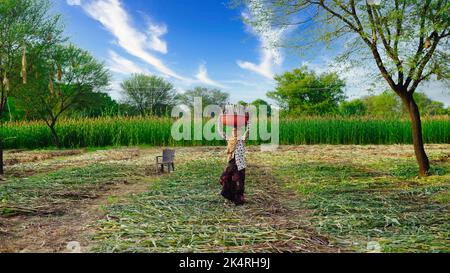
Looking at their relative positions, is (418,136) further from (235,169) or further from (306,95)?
(306,95)

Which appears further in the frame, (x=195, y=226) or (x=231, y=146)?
(x=231, y=146)

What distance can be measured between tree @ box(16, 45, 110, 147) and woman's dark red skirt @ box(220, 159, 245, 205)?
14.7 metres

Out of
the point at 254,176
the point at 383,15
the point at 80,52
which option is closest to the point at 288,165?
the point at 254,176

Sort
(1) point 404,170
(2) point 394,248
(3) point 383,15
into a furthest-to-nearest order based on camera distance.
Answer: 1. (1) point 404,170
2. (3) point 383,15
3. (2) point 394,248

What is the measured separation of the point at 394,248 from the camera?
152 inches

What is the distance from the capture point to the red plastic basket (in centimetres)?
569

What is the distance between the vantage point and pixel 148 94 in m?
34.4

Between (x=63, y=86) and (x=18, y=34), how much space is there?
10699 millimetres

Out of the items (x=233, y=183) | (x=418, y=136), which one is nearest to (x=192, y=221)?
(x=233, y=183)

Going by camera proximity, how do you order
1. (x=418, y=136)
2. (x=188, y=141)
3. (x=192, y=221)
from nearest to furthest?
(x=192, y=221) < (x=418, y=136) < (x=188, y=141)

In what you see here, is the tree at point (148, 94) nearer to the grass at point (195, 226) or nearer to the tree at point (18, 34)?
the tree at point (18, 34)

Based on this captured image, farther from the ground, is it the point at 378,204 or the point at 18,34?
the point at 18,34

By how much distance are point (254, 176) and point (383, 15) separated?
184 inches
